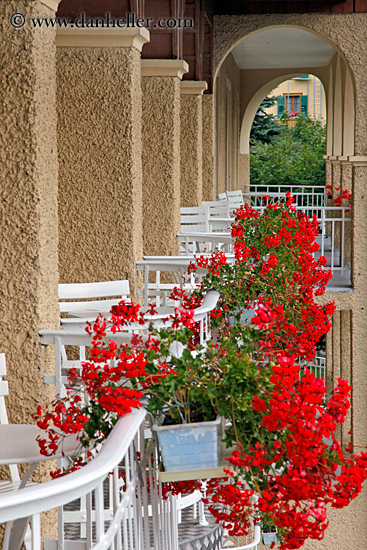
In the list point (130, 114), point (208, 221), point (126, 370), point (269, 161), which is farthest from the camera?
point (269, 161)

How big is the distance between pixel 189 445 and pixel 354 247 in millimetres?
7996

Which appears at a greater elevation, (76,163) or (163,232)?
(76,163)

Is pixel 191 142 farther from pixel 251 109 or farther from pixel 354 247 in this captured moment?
pixel 251 109

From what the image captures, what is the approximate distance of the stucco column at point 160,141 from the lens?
22.2ft

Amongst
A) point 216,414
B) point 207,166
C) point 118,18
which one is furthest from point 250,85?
point 216,414

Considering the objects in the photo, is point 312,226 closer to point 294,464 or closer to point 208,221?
point 208,221

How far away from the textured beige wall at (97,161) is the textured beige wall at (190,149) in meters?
3.66

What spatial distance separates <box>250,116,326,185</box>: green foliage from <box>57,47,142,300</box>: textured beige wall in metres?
18.8

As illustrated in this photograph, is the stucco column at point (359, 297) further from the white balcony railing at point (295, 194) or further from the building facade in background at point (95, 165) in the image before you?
the white balcony railing at point (295, 194)

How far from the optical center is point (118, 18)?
505cm

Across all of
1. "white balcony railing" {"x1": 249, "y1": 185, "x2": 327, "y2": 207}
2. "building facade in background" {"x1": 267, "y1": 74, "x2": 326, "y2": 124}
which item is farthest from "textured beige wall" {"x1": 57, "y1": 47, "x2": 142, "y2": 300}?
"building facade in background" {"x1": 267, "y1": 74, "x2": 326, "y2": 124}

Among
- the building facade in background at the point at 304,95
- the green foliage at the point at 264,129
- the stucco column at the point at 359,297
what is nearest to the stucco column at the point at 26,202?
the stucco column at the point at 359,297

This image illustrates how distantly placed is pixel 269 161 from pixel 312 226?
18.6 meters

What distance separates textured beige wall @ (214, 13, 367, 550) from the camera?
9695 millimetres
